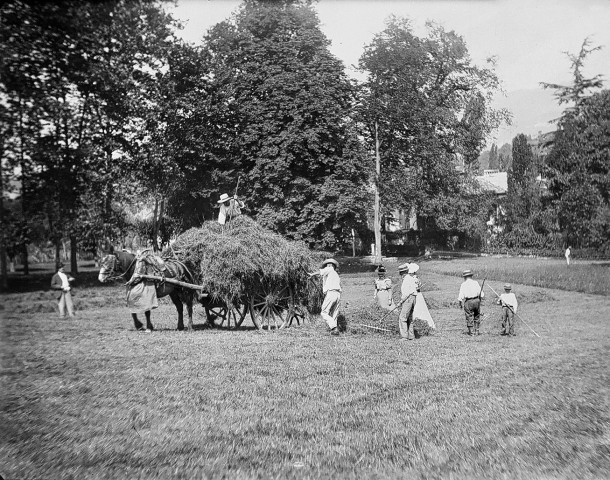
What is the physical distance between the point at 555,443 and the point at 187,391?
3.43 metres

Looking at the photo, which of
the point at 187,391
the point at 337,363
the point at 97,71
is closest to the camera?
the point at 97,71

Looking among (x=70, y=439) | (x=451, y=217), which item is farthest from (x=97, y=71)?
(x=451, y=217)

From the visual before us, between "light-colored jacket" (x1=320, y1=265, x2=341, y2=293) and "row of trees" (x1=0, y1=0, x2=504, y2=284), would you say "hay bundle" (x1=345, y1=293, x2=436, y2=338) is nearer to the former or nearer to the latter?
"light-colored jacket" (x1=320, y1=265, x2=341, y2=293)

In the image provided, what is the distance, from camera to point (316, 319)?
13719mm

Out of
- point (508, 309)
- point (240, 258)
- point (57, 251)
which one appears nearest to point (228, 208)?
point (240, 258)

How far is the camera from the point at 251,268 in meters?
11.1

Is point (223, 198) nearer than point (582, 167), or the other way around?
point (582, 167)

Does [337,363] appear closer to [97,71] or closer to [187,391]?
[187,391]

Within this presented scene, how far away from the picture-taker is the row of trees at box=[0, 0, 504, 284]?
248cm

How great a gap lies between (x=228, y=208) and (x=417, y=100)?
6.50 m

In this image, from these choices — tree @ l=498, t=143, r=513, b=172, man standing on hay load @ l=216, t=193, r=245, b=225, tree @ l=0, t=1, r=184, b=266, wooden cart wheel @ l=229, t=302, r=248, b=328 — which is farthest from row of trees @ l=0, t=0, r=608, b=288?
wooden cart wheel @ l=229, t=302, r=248, b=328

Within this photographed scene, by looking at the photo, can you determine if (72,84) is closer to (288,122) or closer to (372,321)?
(288,122)

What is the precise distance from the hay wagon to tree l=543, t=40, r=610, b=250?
5454mm

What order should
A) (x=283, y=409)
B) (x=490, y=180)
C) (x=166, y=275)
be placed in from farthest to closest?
(x=490, y=180) → (x=166, y=275) → (x=283, y=409)
